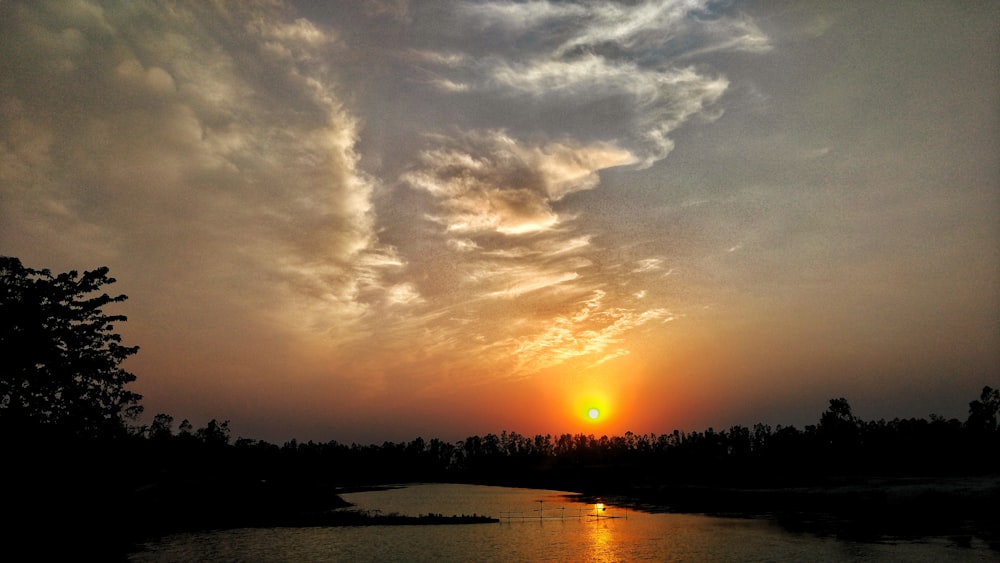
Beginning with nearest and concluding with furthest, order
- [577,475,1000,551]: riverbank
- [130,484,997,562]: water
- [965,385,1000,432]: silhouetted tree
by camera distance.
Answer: [130,484,997,562]: water → [577,475,1000,551]: riverbank → [965,385,1000,432]: silhouetted tree

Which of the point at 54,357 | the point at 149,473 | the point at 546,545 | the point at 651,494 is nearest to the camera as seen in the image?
the point at 54,357

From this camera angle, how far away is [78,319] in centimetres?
4119

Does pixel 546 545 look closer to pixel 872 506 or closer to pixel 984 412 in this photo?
pixel 872 506

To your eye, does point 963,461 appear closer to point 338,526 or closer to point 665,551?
point 665,551

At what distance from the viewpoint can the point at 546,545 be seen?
7412 cm

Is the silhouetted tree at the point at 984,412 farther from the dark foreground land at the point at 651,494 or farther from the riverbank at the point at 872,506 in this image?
the riverbank at the point at 872,506

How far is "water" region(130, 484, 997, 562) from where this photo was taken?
204ft

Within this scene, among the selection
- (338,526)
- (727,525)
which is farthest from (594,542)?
(338,526)

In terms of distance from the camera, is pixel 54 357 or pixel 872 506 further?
pixel 872 506

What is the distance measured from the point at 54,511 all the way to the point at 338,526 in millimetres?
50612

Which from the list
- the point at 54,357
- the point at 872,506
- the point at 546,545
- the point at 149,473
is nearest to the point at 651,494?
the point at 872,506

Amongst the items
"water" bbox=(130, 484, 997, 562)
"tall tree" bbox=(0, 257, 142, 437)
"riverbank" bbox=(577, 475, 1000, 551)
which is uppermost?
"tall tree" bbox=(0, 257, 142, 437)

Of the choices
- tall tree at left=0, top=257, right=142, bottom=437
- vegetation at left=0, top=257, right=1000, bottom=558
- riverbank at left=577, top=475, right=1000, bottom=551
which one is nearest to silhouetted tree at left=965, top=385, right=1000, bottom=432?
vegetation at left=0, top=257, right=1000, bottom=558

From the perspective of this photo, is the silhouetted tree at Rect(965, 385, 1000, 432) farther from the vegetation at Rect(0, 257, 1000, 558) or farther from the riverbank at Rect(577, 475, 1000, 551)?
the riverbank at Rect(577, 475, 1000, 551)
